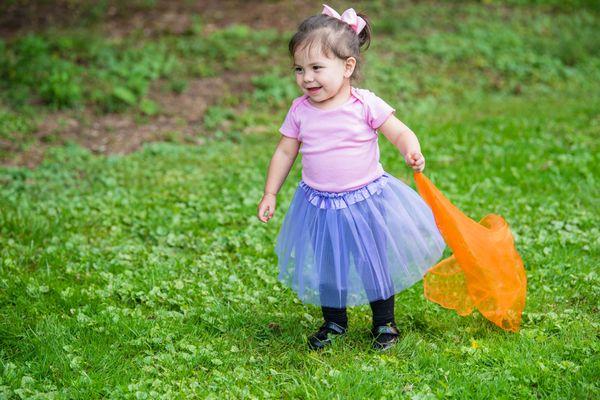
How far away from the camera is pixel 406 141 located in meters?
3.74

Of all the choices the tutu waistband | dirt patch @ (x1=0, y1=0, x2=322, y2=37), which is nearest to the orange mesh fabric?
the tutu waistband

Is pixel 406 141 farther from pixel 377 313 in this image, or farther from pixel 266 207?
pixel 377 313

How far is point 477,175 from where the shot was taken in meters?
6.51

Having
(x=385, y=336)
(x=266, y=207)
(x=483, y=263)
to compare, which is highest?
(x=266, y=207)

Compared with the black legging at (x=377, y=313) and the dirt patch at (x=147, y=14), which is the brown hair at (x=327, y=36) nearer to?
the black legging at (x=377, y=313)

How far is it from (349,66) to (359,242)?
866 mm

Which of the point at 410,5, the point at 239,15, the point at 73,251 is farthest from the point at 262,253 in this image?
the point at 410,5

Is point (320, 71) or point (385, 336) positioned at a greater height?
point (320, 71)

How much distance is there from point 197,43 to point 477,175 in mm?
5309

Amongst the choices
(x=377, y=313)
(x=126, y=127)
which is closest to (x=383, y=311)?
(x=377, y=313)

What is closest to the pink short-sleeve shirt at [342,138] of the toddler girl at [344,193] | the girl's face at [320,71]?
the toddler girl at [344,193]

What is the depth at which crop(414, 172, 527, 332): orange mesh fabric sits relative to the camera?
13.0ft

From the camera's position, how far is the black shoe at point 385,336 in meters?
3.96

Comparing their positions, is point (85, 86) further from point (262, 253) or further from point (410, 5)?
point (410, 5)
